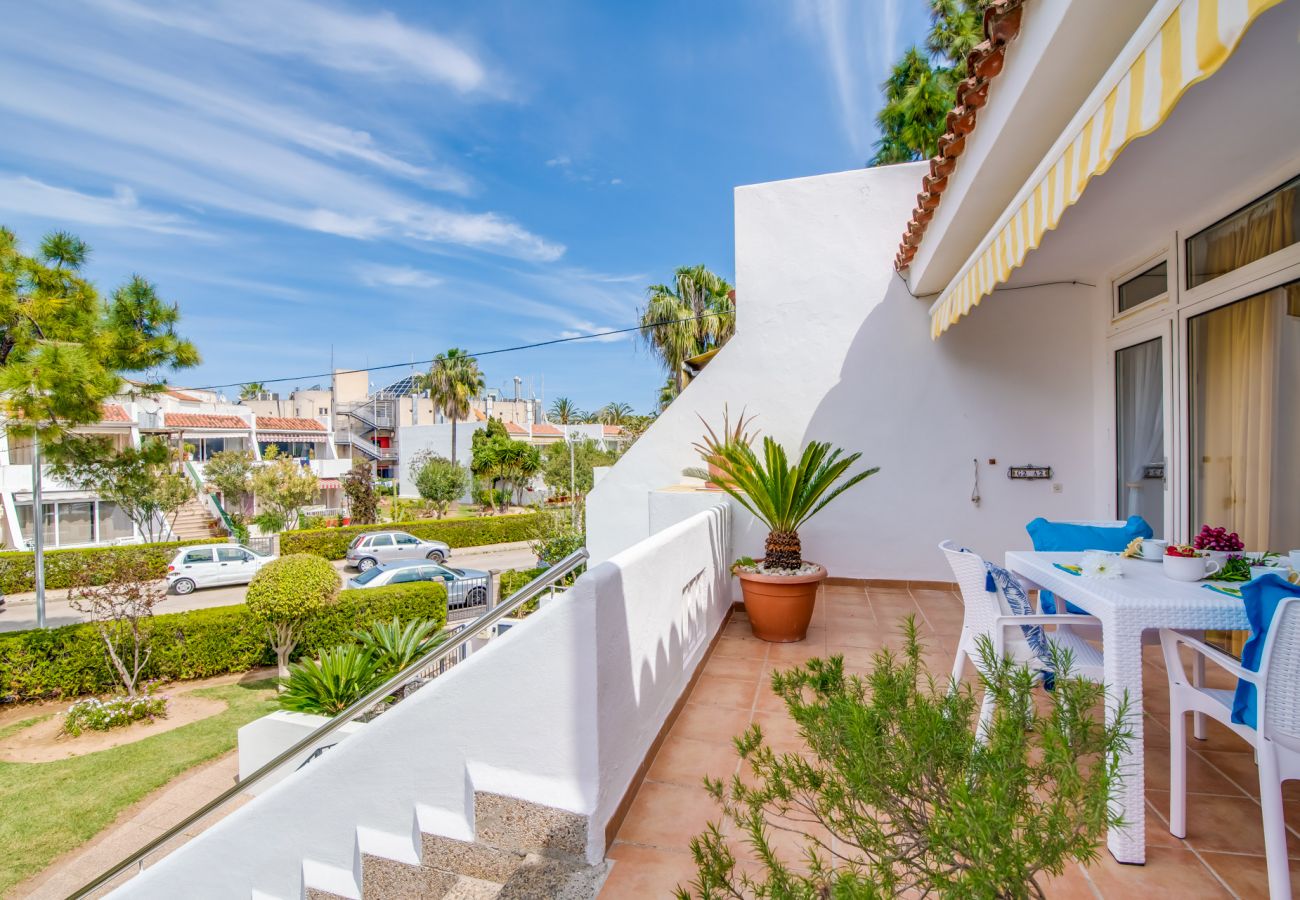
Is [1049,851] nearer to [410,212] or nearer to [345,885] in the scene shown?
[345,885]

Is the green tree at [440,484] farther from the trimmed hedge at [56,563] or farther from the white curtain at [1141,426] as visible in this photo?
the white curtain at [1141,426]

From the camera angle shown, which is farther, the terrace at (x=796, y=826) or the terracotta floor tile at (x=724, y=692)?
the terracotta floor tile at (x=724, y=692)

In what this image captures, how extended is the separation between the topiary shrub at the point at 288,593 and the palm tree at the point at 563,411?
59141 millimetres

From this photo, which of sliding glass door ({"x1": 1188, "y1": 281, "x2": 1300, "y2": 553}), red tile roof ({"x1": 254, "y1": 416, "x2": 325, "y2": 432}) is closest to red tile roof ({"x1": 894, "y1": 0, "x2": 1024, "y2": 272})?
sliding glass door ({"x1": 1188, "y1": 281, "x2": 1300, "y2": 553})

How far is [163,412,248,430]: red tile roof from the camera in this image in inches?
1486

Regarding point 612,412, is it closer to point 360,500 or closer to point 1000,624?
point 360,500

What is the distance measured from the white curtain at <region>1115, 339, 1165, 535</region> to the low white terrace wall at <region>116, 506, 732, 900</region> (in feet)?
18.3

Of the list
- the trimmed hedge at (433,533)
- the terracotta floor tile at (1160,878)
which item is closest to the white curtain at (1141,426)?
the terracotta floor tile at (1160,878)

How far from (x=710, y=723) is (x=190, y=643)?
49.2 ft

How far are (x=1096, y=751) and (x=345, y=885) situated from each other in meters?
3.25

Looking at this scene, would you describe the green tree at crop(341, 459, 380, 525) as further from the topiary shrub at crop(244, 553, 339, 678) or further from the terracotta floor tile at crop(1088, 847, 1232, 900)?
the terracotta floor tile at crop(1088, 847, 1232, 900)

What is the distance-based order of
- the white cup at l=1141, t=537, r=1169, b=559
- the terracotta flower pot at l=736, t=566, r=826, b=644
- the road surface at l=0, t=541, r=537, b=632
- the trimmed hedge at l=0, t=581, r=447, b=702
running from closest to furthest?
1. the white cup at l=1141, t=537, r=1169, b=559
2. the terracotta flower pot at l=736, t=566, r=826, b=644
3. the trimmed hedge at l=0, t=581, r=447, b=702
4. the road surface at l=0, t=541, r=537, b=632

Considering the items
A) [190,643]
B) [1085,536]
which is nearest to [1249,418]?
[1085,536]

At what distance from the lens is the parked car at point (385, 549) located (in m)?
27.2
